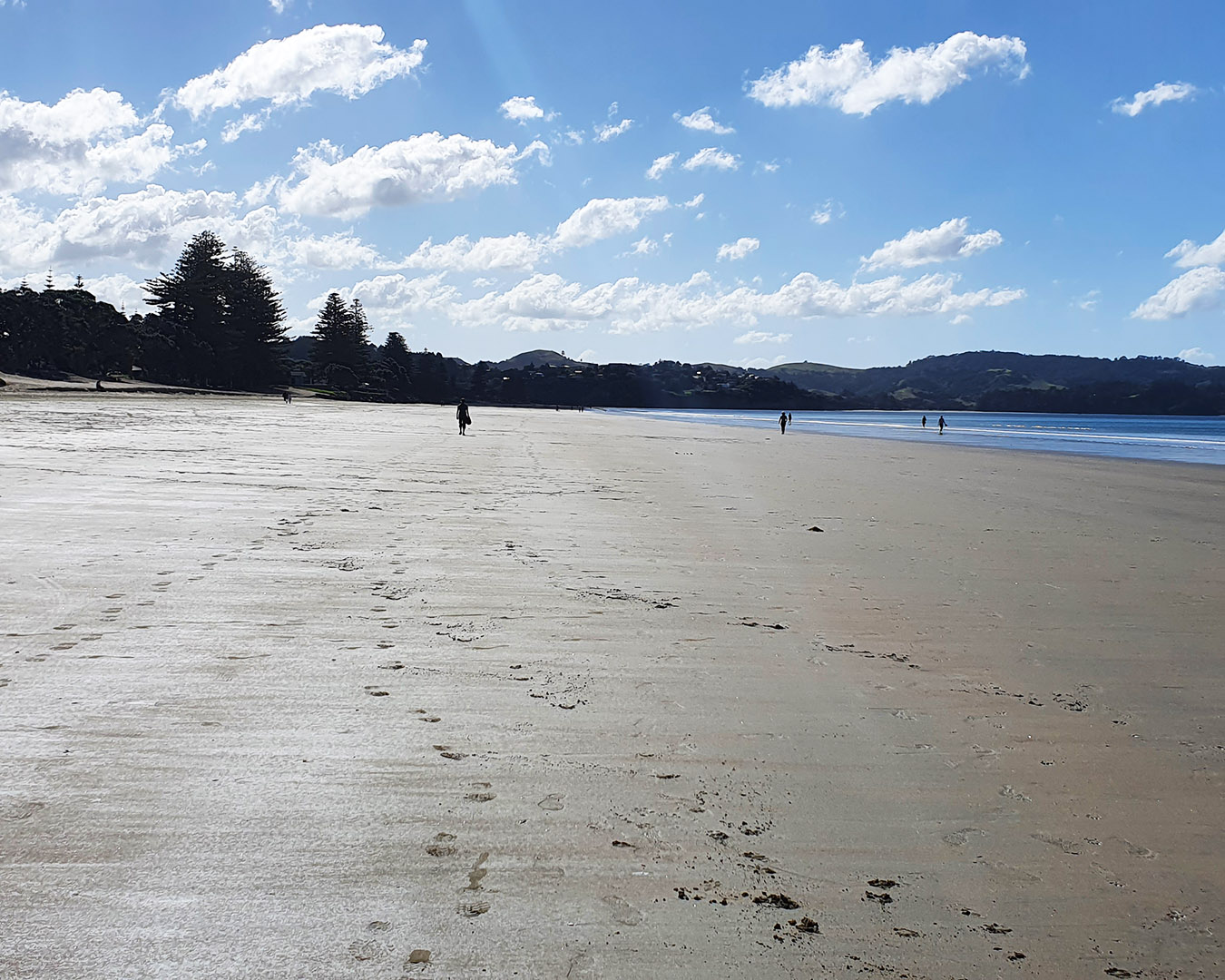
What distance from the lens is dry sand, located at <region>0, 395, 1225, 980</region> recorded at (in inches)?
92.2

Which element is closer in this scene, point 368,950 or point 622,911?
point 368,950

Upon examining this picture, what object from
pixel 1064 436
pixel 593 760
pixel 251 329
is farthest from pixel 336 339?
pixel 593 760

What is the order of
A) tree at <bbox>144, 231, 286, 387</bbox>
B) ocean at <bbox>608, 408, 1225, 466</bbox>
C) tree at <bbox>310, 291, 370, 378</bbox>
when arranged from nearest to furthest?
ocean at <bbox>608, 408, 1225, 466</bbox> < tree at <bbox>144, 231, 286, 387</bbox> < tree at <bbox>310, 291, 370, 378</bbox>

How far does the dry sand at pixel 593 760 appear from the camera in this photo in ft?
7.68

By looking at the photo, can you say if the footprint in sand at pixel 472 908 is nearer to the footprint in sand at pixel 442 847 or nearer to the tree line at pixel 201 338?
the footprint in sand at pixel 442 847

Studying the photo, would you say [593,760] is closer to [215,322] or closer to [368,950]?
[368,950]

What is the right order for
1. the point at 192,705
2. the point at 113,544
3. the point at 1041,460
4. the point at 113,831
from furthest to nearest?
the point at 1041,460 → the point at 113,544 → the point at 192,705 → the point at 113,831

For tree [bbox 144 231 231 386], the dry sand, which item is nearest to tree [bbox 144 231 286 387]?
tree [bbox 144 231 231 386]

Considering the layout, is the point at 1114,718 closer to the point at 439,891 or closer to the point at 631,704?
the point at 631,704

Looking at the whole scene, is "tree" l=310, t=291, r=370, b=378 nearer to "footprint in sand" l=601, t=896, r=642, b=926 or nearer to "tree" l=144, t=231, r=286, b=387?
"tree" l=144, t=231, r=286, b=387

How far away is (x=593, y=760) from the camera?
3.42m

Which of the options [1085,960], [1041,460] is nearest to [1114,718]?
[1085,960]

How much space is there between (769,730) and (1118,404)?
20443 cm

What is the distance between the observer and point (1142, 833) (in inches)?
117
